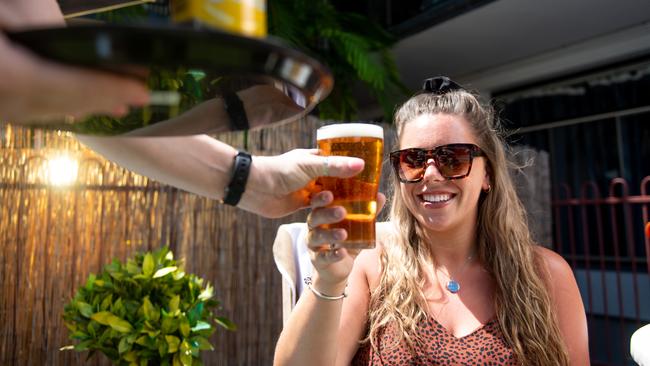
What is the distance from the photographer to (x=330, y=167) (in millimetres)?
1025

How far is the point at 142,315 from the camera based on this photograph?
2.87 metres

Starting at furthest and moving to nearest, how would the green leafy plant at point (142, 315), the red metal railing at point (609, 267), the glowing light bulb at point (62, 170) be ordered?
1. the red metal railing at point (609, 267)
2. the glowing light bulb at point (62, 170)
3. the green leafy plant at point (142, 315)

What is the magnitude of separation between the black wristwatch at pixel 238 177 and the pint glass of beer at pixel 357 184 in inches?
6.2

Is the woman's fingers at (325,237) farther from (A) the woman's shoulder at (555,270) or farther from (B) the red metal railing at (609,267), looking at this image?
(B) the red metal railing at (609,267)

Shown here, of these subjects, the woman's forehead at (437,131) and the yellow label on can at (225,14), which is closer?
the yellow label on can at (225,14)

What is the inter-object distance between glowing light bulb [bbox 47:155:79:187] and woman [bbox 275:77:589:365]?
2959 mm

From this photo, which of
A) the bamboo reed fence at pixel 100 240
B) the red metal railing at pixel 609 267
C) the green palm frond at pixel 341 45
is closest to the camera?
the bamboo reed fence at pixel 100 240

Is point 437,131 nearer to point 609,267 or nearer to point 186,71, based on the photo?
point 186,71

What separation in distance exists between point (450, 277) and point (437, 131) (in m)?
0.59

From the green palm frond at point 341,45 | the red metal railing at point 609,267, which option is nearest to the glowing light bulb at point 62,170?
the green palm frond at point 341,45

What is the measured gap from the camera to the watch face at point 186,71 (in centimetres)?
48

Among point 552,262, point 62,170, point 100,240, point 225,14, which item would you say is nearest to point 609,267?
point 552,262

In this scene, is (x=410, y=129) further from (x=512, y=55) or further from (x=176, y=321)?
(x=512, y=55)

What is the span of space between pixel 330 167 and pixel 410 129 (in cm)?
121
